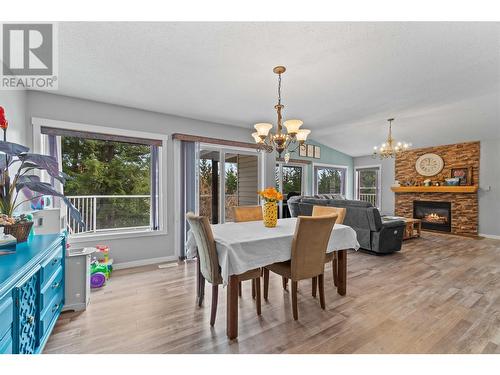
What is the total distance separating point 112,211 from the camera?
3.92 metres

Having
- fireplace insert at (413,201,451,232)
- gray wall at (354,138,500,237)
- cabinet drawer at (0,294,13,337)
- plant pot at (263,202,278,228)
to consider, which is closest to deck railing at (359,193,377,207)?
fireplace insert at (413,201,451,232)

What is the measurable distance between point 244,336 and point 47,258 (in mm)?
1636

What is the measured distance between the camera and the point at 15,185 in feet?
5.76

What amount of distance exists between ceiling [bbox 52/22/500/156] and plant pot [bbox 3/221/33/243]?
1.57m

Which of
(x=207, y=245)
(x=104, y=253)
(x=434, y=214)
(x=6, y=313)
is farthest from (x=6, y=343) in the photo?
(x=434, y=214)

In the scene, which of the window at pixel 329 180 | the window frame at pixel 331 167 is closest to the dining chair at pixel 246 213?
the window frame at pixel 331 167

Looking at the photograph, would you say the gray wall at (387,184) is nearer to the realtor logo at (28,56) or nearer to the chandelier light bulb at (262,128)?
the chandelier light bulb at (262,128)

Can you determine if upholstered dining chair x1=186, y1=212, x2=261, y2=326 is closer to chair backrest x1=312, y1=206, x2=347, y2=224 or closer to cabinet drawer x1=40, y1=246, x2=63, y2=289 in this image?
cabinet drawer x1=40, y1=246, x2=63, y2=289

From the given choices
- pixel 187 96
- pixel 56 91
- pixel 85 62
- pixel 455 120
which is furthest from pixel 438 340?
pixel 455 120

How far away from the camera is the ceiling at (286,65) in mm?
1942

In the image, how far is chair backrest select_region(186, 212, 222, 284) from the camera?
2004 millimetres

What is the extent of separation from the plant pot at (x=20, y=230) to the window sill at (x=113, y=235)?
1.59 metres

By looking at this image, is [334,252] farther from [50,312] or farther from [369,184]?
[369,184]

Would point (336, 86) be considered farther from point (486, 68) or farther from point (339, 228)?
point (339, 228)
